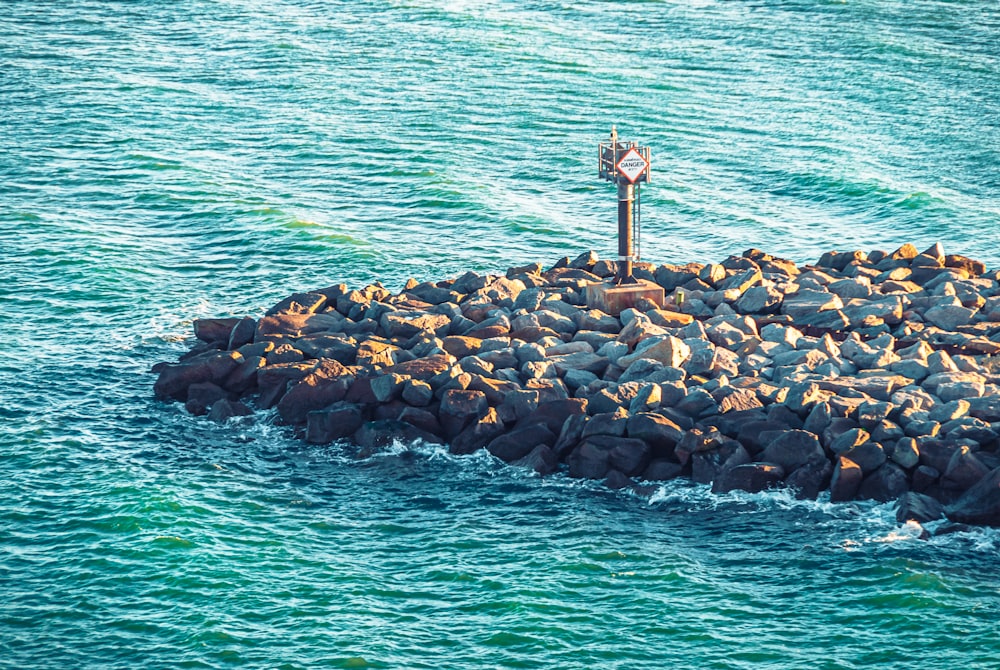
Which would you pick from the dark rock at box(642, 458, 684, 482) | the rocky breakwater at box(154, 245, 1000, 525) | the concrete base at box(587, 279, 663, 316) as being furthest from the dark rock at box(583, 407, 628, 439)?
the concrete base at box(587, 279, 663, 316)

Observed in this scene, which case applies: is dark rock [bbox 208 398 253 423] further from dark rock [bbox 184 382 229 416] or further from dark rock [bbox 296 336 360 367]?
dark rock [bbox 296 336 360 367]

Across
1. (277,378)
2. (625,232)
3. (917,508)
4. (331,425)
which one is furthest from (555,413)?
(917,508)

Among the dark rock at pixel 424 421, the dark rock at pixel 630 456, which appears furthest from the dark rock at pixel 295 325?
the dark rock at pixel 630 456

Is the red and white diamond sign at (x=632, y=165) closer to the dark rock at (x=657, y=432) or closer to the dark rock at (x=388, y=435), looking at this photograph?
the dark rock at (x=657, y=432)

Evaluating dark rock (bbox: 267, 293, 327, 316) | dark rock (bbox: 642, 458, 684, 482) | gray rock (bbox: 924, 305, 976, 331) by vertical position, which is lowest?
dark rock (bbox: 642, 458, 684, 482)

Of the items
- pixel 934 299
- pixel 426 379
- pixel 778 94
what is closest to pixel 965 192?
pixel 778 94

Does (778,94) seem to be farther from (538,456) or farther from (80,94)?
(538,456)
